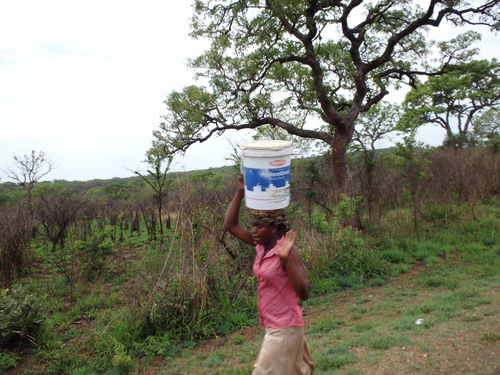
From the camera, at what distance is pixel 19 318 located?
4.64 m

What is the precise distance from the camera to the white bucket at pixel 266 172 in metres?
2.31

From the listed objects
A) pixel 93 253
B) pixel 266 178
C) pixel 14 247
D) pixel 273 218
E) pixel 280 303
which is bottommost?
pixel 93 253

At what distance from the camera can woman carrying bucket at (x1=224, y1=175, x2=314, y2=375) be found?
6.53ft

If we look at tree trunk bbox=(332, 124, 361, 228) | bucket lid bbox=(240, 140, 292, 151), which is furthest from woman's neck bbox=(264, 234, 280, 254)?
tree trunk bbox=(332, 124, 361, 228)

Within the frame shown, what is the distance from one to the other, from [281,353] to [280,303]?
29 centimetres

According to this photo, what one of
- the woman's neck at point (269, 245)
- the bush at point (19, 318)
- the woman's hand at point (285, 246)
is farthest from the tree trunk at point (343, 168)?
the woman's hand at point (285, 246)

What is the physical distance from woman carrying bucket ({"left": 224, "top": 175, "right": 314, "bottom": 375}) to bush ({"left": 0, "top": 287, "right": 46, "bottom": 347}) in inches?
160

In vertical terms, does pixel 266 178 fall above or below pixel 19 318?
above

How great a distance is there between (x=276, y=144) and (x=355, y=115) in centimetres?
884

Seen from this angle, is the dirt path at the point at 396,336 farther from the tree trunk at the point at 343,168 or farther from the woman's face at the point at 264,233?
the tree trunk at the point at 343,168

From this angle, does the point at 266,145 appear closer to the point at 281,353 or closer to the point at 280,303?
the point at 280,303

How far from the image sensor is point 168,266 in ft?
17.8

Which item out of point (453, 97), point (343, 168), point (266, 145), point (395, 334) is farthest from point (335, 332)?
point (453, 97)

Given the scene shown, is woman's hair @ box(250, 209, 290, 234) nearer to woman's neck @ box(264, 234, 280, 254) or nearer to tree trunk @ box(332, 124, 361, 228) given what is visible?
woman's neck @ box(264, 234, 280, 254)
